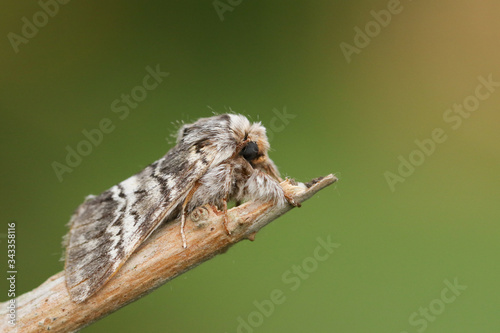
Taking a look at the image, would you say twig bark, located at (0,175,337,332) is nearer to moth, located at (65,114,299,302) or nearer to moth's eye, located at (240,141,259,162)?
moth, located at (65,114,299,302)

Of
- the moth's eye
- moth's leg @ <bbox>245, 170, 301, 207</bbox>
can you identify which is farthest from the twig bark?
the moth's eye

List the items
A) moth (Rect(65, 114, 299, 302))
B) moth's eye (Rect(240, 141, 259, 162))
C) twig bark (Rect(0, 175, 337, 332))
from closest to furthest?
twig bark (Rect(0, 175, 337, 332)) → moth (Rect(65, 114, 299, 302)) → moth's eye (Rect(240, 141, 259, 162))

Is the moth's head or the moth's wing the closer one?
the moth's wing

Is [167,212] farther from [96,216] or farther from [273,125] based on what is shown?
[273,125]

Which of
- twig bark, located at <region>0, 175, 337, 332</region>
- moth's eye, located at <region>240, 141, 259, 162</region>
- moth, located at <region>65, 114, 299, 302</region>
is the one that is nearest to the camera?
twig bark, located at <region>0, 175, 337, 332</region>

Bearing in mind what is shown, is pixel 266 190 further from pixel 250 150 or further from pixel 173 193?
pixel 173 193

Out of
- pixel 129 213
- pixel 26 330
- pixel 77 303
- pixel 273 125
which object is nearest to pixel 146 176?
pixel 129 213
